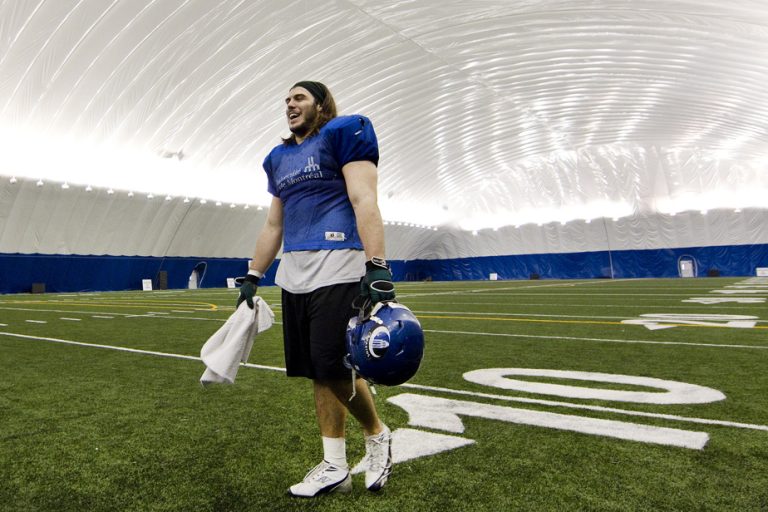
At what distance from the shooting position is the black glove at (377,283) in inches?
90.9

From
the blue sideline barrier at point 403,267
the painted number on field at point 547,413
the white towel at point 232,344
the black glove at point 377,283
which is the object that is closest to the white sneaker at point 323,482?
the painted number on field at point 547,413

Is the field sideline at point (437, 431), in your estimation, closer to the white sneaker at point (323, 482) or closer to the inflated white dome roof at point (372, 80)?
the white sneaker at point (323, 482)

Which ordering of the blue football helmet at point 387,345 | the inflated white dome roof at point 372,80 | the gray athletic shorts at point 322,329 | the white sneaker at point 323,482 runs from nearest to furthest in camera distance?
the blue football helmet at point 387,345
the white sneaker at point 323,482
the gray athletic shorts at point 322,329
the inflated white dome roof at point 372,80

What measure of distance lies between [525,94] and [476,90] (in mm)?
2804

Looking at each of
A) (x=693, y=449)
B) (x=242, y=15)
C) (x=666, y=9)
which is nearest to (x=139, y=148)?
(x=242, y=15)

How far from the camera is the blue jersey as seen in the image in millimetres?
2602

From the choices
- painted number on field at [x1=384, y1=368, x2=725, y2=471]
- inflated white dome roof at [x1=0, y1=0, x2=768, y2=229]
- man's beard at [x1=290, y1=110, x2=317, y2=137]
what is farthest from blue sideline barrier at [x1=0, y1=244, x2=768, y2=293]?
man's beard at [x1=290, y1=110, x2=317, y2=137]

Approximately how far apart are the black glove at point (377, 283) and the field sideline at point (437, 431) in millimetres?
818

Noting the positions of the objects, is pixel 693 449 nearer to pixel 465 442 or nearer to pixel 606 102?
pixel 465 442

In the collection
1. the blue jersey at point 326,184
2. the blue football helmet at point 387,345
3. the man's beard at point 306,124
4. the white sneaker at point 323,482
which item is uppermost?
the man's beard at point 306,124

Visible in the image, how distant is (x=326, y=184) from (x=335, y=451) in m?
1.22

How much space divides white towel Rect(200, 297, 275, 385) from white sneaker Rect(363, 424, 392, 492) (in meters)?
0.72

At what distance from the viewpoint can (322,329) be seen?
2510mm

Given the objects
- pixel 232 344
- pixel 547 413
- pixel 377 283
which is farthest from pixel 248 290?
pixel 547 413
